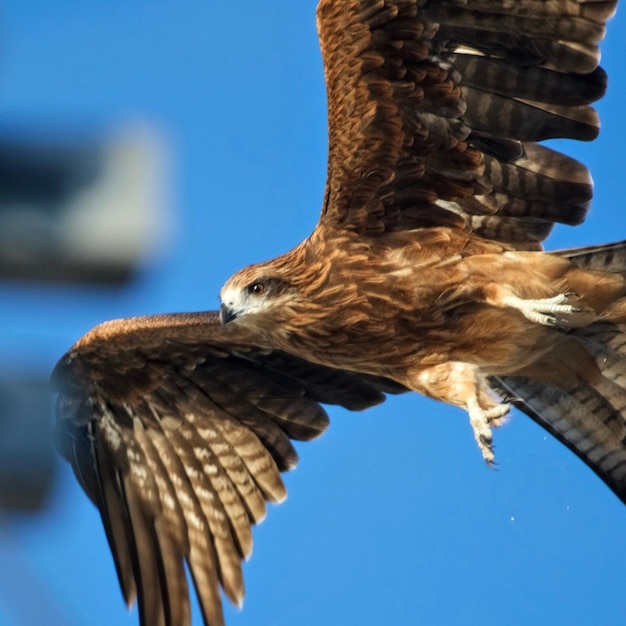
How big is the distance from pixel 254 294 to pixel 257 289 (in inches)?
1.5

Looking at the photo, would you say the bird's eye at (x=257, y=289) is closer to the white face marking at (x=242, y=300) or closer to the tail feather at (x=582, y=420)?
the white face marking at (x=242, y=300)

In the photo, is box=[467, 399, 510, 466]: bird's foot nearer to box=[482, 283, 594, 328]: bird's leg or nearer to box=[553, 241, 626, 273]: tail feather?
box=[482, 283, 594, 328]: bird's leg

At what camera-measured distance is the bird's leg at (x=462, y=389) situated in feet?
20.8

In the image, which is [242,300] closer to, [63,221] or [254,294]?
[254,294]

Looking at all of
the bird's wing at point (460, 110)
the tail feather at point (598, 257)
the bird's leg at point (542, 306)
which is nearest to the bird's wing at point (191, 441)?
the bird's leg at point (542, 306)

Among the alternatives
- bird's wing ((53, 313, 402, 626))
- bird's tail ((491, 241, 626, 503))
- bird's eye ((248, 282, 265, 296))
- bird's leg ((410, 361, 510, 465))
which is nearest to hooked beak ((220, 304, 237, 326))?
bird's eye ((248, 282, 265, 296))

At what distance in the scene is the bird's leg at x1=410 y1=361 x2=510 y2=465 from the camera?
20.8 ft

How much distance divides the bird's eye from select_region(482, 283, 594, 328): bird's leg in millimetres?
1394

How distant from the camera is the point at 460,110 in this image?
20.0 feet

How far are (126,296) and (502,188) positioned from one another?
5.51m

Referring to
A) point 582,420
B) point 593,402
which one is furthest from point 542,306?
point 582,420

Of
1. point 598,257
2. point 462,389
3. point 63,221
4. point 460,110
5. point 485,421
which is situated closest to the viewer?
point 63,221

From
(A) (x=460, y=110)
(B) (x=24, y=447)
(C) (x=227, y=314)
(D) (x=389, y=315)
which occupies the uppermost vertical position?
(A) (x=460, y=110)

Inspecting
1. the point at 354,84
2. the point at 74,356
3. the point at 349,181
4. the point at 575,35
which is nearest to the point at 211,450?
the point at 74,356
